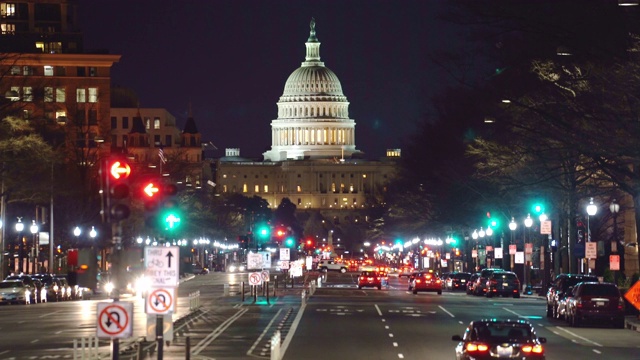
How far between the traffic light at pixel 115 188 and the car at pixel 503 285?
57.1 m

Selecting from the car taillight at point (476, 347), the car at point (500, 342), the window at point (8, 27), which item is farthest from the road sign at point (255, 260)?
the window at point (8, 27)

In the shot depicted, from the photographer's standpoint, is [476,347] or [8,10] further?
[8,10]

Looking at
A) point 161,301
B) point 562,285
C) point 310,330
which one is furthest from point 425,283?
point 161,301

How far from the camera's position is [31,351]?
40438 millimetres

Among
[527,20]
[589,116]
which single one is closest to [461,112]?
[589,116]

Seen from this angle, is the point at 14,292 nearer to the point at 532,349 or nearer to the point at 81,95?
the point at 532,349

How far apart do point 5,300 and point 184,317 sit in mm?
20020

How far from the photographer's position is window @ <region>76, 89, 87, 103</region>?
153m

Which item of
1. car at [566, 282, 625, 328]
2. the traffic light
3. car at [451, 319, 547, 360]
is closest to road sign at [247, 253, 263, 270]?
car at [566, 282, 625, 328]

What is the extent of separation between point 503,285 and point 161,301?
56.6m

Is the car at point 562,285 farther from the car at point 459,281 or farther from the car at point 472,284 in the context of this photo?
the car at point 459,281

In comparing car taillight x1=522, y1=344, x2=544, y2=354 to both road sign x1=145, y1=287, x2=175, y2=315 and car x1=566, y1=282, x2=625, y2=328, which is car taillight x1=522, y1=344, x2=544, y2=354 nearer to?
road sign x1=145, y1=287, x2=175, y2=315

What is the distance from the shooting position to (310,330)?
49.7m

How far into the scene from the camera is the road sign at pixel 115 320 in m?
26.9
